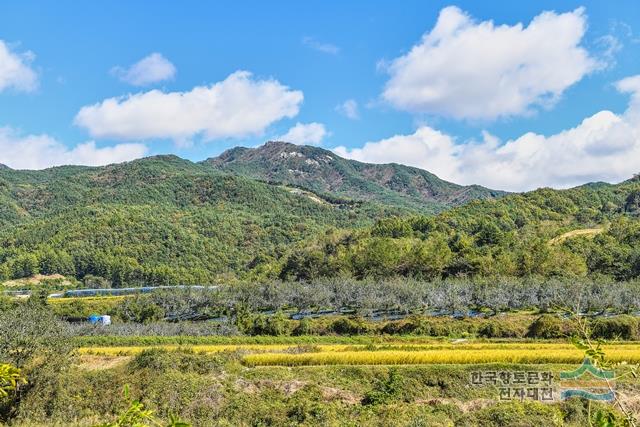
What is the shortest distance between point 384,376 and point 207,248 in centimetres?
11091

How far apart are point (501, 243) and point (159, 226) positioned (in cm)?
8557

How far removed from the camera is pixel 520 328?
125 feet

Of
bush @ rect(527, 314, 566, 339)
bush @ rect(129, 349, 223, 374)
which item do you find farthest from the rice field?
bush @ rect(129, 349, 223, 374)

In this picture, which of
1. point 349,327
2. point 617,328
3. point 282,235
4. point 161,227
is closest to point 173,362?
point 349,327

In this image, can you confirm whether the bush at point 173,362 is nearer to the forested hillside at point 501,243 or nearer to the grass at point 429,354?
the grass at point 429,354

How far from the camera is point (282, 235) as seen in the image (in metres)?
151

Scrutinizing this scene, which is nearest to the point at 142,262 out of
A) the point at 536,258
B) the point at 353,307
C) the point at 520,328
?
the point at 353,307

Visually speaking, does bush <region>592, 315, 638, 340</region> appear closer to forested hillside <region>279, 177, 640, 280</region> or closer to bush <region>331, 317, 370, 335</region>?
bush <region>331, 317, 370, 335</region>

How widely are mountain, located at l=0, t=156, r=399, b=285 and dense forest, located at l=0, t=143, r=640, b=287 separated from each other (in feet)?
1.21

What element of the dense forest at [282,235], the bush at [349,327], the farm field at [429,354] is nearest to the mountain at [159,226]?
the dense forest at [282,235]

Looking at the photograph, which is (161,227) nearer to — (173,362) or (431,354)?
(173,362)

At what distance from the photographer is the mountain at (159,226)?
112m

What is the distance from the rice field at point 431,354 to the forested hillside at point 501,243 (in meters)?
40.6

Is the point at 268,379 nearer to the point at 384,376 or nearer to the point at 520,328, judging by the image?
the point at 384,376
